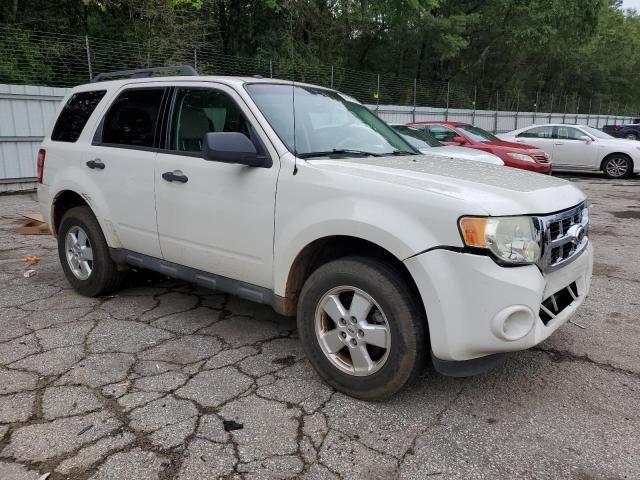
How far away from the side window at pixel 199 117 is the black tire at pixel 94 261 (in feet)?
3.88

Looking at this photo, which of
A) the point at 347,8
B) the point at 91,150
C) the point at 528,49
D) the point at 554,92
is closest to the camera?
the point at 91,150

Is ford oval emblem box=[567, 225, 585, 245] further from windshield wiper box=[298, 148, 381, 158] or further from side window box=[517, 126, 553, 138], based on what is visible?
side window box=[517, 126, 553, 138]

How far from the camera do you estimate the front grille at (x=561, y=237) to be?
265cm

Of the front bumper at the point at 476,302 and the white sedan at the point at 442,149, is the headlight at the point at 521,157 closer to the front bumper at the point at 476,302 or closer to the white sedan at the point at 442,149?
the white sedan at the point at 442,149

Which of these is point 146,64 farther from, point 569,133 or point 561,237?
point 561,237

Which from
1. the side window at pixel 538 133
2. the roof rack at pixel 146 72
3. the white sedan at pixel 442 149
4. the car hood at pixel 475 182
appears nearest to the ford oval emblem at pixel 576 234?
the car hood at pixel 475 182

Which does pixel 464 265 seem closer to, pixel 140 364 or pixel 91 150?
pixel 140 364

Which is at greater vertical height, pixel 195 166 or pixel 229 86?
pixel 229 86

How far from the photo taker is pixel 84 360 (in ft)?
11.4

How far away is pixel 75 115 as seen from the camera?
4.70 meters

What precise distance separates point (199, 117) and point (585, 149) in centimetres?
1345

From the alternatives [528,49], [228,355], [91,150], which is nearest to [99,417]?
[228,355]

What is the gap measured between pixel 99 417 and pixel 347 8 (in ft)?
79.9

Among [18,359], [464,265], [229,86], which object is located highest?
[229,86]
